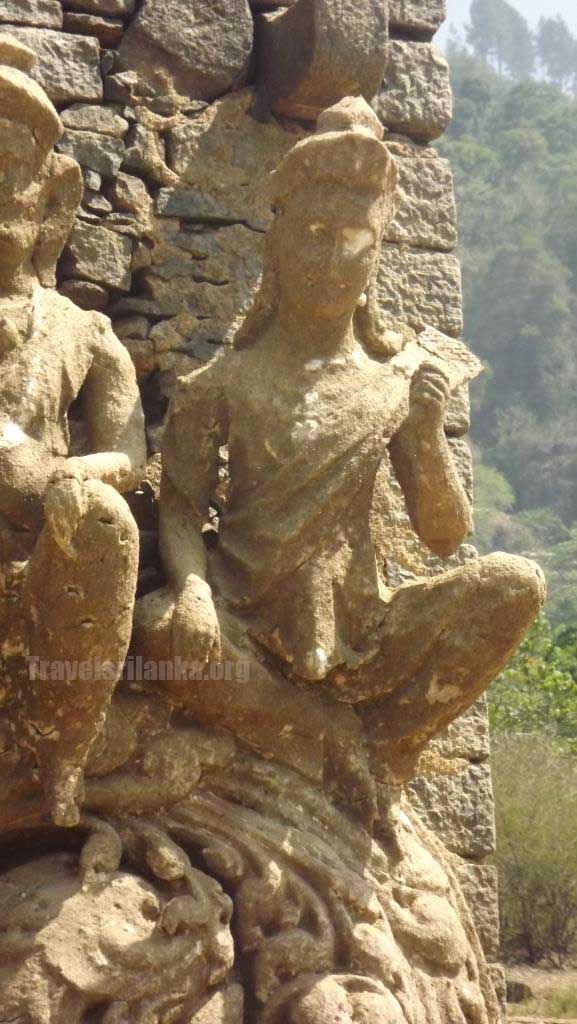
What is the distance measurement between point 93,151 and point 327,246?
0.99 metres

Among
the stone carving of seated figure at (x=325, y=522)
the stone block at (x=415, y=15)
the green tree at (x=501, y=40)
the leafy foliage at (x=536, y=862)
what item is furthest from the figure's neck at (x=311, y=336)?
the green tree at (x=501, y=40)

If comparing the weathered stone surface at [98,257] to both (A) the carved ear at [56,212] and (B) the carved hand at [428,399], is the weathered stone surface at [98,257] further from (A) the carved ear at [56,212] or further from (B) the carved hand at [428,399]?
(B) the carved hand at [428,399]

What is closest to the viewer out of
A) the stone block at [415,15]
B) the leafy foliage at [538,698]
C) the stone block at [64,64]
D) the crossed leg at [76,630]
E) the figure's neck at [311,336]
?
the crossed leg at [76,630]

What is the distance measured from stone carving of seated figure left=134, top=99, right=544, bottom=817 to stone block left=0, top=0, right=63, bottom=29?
3.38 feet

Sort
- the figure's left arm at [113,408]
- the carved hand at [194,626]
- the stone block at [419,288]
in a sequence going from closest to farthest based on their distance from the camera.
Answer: the carved hand at [194,626] < the figure's left arm at [113,408] < the stone block at [419,288]

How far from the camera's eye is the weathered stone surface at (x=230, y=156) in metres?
4.37

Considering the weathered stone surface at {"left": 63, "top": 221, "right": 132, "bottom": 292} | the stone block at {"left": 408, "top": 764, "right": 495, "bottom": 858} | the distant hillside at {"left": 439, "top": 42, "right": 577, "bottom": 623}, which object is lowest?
the stone block at {"left": 408, "top": 764, "right": 495, "bottom": 858}

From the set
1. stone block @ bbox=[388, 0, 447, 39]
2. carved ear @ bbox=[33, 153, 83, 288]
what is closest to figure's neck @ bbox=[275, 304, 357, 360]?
carved ear @ bbox=[33, 153, 83, 288]

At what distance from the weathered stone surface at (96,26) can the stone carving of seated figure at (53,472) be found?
2.36 ft

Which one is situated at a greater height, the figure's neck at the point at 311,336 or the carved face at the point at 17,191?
the carved face at the point at 17,191

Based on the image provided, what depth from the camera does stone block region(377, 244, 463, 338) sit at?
4.47 meters

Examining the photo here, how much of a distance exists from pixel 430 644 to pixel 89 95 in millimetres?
1838

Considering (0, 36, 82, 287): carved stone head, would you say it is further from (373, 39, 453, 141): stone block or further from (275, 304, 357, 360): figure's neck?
(373, 39, 453, 141): stone block

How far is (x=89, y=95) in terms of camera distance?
4262 millimetres
